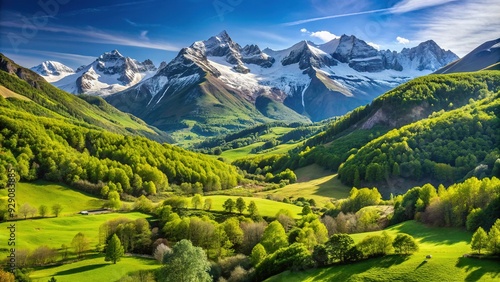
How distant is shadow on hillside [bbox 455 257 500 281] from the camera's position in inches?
1929

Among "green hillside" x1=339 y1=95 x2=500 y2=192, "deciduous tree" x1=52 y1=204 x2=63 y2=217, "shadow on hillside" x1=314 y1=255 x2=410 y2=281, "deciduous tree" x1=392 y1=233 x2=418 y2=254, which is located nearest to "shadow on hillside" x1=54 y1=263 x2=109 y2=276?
"deciduous tree" x1=52 y1=204 x2=63 y2=217

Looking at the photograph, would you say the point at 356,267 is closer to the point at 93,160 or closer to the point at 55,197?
the point at 55,197

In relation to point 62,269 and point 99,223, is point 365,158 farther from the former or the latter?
point 62,269

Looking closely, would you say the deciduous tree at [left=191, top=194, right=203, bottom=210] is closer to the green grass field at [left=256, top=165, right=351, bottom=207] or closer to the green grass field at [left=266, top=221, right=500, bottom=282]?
the green grass field at [left=256, top=165, right=351, bottom=207]

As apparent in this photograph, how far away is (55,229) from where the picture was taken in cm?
9775

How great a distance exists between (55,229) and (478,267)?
88.9 m

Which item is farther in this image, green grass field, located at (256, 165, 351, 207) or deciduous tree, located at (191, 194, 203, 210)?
green grass field, located at (256, 165, 351, 207)

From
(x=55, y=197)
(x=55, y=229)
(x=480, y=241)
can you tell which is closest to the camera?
(x=480, y=241)

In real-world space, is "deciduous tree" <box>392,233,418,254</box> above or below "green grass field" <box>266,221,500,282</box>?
above

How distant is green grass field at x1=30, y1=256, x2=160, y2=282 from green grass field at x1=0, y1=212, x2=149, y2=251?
1068 centimetres

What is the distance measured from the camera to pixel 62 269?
248ft

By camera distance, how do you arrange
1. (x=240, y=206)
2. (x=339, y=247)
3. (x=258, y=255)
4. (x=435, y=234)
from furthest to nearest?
(x=240, y=206) → (x=258, y=255) → (x=435, y=234) → (x=339, y=247)

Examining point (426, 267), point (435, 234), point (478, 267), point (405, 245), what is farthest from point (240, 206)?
point (478, 267)

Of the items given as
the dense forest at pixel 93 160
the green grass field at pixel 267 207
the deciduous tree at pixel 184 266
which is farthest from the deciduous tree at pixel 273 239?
the dense forest at pixel 93 160
